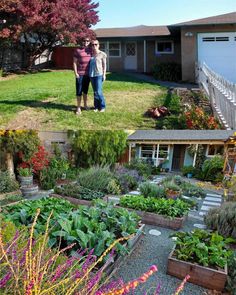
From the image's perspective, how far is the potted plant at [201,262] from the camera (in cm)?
280

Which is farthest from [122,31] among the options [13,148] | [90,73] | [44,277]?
[13,148]

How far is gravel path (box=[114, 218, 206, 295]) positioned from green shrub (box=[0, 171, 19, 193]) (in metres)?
4.33

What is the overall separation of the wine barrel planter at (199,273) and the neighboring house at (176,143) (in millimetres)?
1141

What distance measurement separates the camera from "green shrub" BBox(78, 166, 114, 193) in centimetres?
555

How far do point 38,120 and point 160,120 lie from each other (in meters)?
1.26

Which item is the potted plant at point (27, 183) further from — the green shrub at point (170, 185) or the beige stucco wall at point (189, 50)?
the beige stucco wall at point (189, 50)

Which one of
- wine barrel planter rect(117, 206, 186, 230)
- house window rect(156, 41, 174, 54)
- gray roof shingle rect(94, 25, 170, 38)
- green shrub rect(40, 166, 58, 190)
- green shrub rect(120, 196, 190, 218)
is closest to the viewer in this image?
gray roof shingle rect(94, 25, 170, 38)

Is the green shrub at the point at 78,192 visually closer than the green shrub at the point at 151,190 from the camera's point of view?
No

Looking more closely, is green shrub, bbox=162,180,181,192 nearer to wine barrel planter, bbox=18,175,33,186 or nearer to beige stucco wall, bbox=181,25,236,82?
wine barrel planter, bbox=18,175,33,186

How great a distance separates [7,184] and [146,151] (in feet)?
14.9

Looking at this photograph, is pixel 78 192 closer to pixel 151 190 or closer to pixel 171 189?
pixel 151 190

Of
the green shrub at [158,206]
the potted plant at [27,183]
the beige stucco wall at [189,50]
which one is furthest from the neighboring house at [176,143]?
the beige stucco wall at [189,50]

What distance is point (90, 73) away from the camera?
359 centimetres

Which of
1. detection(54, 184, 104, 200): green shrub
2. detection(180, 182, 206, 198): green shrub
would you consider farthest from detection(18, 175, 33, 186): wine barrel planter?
detection(180, 182, 206, 198): green shrub
